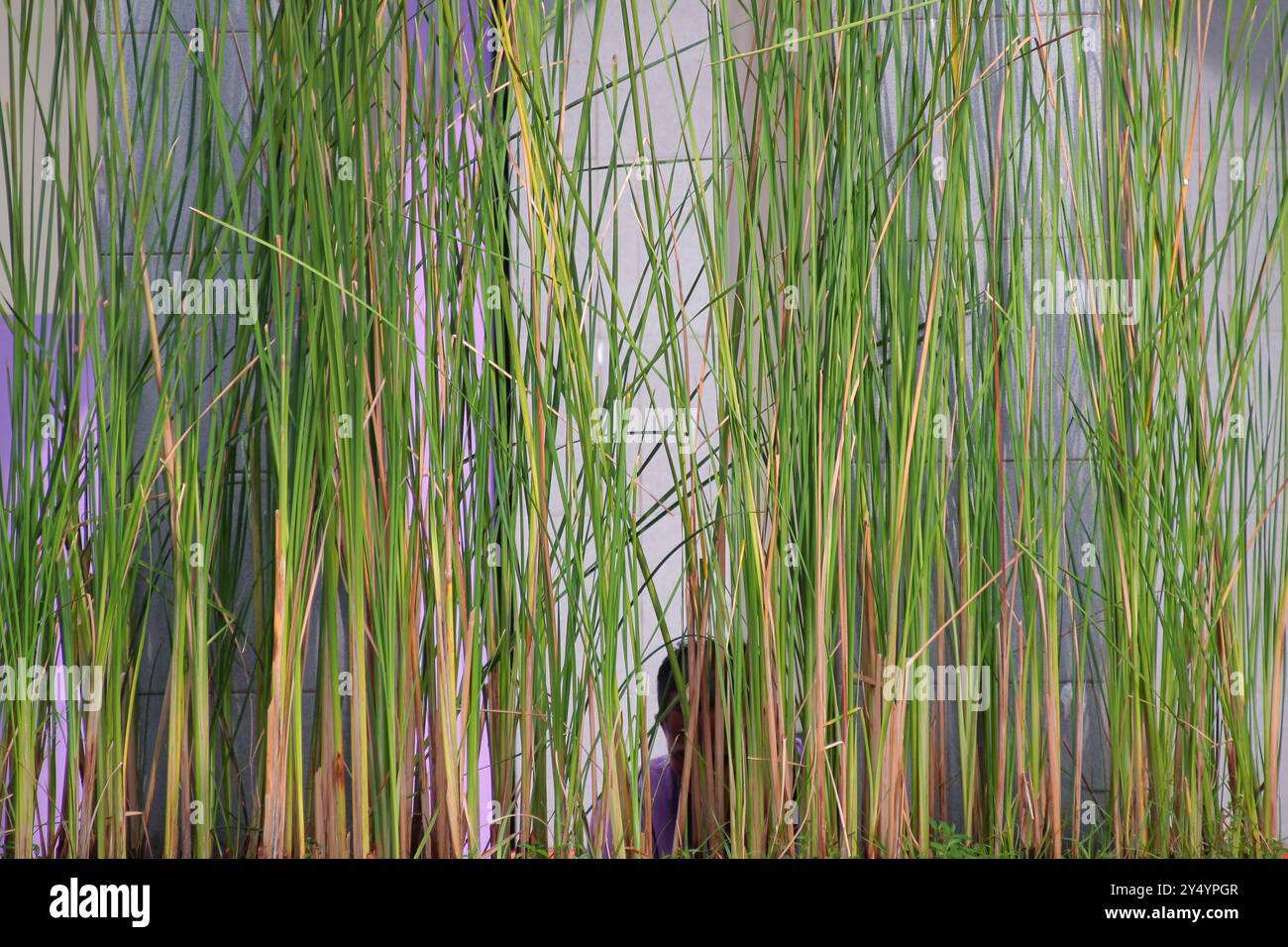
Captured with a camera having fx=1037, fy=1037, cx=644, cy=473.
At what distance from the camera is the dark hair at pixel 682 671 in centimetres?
138

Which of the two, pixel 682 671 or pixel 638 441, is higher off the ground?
pixel 638 441

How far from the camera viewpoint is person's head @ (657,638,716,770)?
54.2 inches

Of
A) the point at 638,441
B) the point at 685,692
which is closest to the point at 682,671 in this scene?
the point at 685,692

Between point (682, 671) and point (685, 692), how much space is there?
0.10 feet

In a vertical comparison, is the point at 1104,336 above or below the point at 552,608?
above

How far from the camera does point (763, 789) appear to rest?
1369 millimetres

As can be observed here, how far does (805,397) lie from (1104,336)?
0.42 metres

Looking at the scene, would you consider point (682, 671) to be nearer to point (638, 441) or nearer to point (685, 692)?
point (685, 692)

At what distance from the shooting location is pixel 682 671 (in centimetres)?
138

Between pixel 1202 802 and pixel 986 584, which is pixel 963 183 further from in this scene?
pixel 1202 802

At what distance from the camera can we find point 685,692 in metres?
1.38

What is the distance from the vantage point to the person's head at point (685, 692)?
1377 millimetres

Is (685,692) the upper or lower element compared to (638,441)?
lower
